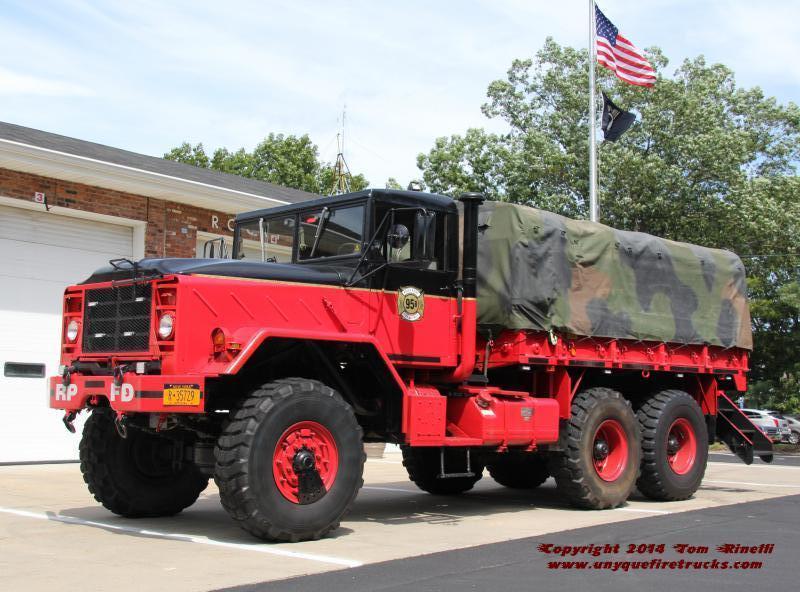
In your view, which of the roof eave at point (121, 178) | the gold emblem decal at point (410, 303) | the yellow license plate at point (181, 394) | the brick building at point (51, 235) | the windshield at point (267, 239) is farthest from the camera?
the brick building at point (51, 235)

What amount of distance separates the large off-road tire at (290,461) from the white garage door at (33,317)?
887 centimetres

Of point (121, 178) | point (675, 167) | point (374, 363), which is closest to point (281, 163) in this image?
point (675, 167)

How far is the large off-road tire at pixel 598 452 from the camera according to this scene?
11.0 m

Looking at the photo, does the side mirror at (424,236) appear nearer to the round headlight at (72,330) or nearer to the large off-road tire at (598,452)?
the large off-road tire at (598,452)

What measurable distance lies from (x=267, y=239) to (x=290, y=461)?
3193 mm

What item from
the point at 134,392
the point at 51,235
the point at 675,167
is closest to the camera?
A: the point at 134,392

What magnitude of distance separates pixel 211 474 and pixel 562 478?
4.26 meters

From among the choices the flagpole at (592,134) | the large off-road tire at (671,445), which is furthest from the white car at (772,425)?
the large off-road tire at (671,445)

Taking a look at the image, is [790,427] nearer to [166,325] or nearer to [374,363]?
[374,363]

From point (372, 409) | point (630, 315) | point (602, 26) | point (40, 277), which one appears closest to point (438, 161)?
point (602, 26)

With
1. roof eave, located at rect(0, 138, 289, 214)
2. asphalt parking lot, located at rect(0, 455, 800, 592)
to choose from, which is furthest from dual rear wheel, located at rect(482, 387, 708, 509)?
roof eave, located at rect(0, 138, 289, 214)

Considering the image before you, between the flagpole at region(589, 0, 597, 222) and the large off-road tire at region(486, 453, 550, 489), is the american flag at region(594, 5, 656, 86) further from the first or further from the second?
the large off-road tire at region(486, 453, 550, 489)

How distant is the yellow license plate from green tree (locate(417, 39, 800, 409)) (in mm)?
23701

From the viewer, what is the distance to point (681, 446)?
12.7 meters
